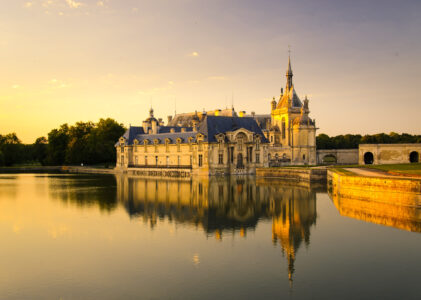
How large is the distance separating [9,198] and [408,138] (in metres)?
98.5

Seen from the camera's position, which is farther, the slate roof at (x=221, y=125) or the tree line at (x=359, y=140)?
the tree line at (x=359, y=140)

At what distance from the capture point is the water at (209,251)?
14.1 m

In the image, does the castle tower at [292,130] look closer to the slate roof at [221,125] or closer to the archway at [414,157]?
the slate roof at [221,125]

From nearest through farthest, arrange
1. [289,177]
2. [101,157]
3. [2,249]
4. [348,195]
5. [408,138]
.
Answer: [2,249]
[348,195]
[289,177]
[101,157]
[408,138]

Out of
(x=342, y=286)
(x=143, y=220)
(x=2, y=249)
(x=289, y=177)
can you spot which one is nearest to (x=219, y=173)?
(x=289, y=177)

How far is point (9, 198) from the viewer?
37.5m

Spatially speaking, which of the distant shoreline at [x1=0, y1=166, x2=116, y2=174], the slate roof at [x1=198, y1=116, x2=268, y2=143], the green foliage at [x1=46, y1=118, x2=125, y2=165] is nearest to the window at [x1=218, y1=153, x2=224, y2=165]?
the slate roof at [x1=198, y1=116, x2=268, y2=143]

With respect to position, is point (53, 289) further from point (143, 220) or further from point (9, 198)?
point (9, 198)

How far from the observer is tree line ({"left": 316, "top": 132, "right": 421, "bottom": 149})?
354 ft

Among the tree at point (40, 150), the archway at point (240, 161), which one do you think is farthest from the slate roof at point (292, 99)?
the tree at point (40, 150)

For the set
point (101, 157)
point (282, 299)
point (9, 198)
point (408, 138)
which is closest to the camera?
point (282, 299)

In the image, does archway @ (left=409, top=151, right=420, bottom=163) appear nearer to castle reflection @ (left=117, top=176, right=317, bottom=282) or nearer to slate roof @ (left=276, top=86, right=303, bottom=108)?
slate roof @ (left=276, top=86, right=303, bottom=108)

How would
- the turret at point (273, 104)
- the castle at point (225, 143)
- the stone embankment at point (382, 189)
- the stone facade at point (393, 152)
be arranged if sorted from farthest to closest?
the turret at point (273, 104) → the stone facade at point (393, 152) → the castle at point (225, 143) → the stone embankment at point (382, 189)

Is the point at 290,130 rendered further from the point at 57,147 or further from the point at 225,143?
the point at 57,147
